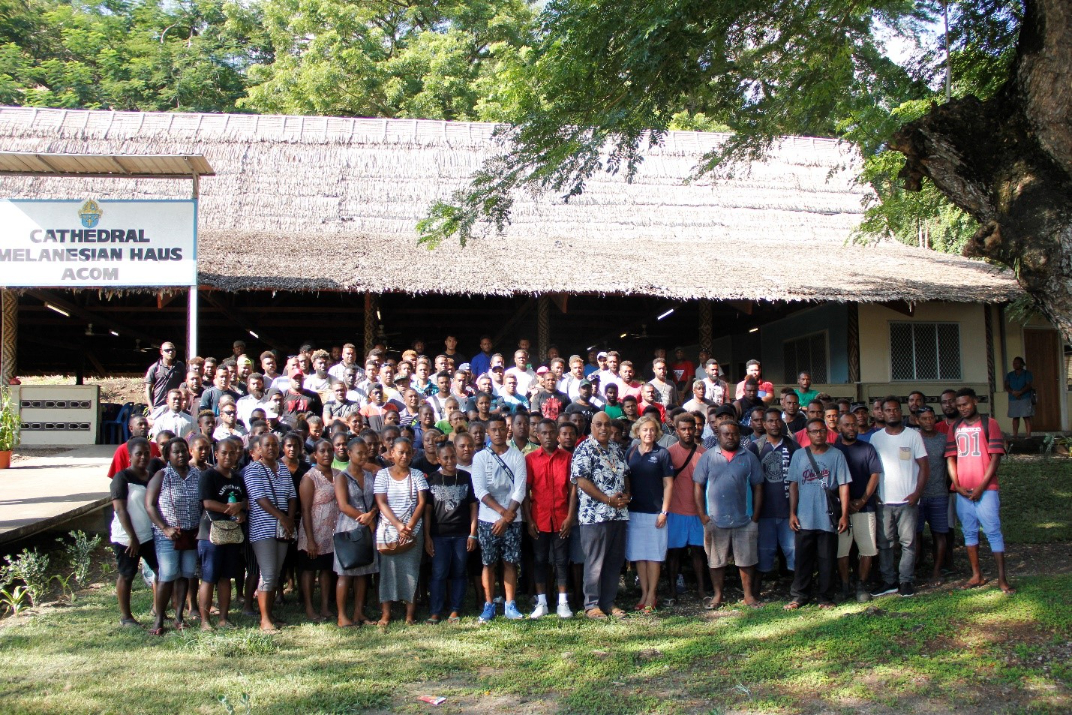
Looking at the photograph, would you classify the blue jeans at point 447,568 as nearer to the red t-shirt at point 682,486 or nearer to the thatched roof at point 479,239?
the red t-shirt at point 682,486

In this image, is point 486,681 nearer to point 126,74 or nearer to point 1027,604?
point 1027,604

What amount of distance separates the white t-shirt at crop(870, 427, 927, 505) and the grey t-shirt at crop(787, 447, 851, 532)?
14.9 inches

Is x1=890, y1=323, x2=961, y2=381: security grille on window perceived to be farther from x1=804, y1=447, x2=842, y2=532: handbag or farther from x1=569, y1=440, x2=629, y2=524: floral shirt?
x1=569, y1=440, x2=629, y2=524: floral shirt

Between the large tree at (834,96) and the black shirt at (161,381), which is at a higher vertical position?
the large tree at (834,96)

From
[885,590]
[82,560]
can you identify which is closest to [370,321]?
[82,560]

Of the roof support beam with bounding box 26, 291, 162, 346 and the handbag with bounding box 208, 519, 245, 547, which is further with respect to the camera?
the roof support beam with bounding box 26, 291, 162, 346

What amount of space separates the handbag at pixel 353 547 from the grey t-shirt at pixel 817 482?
10.5 feet

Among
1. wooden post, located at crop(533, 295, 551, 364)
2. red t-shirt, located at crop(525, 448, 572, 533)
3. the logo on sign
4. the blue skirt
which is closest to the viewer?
red t-shirt, located at crop(525, 448, 572, 533)

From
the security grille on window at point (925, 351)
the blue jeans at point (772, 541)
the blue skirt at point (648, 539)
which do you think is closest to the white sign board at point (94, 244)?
the blue skirt at point (648, 539)

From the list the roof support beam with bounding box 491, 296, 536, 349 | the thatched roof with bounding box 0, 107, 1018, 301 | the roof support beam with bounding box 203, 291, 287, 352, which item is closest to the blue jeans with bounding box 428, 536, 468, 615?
the thatched roof with bounding box 0, 107, 1018, 301

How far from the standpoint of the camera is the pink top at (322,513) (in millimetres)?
6648

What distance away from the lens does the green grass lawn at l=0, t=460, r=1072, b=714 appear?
5152 mm

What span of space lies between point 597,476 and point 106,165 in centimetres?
791

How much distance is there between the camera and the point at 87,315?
14.2m
